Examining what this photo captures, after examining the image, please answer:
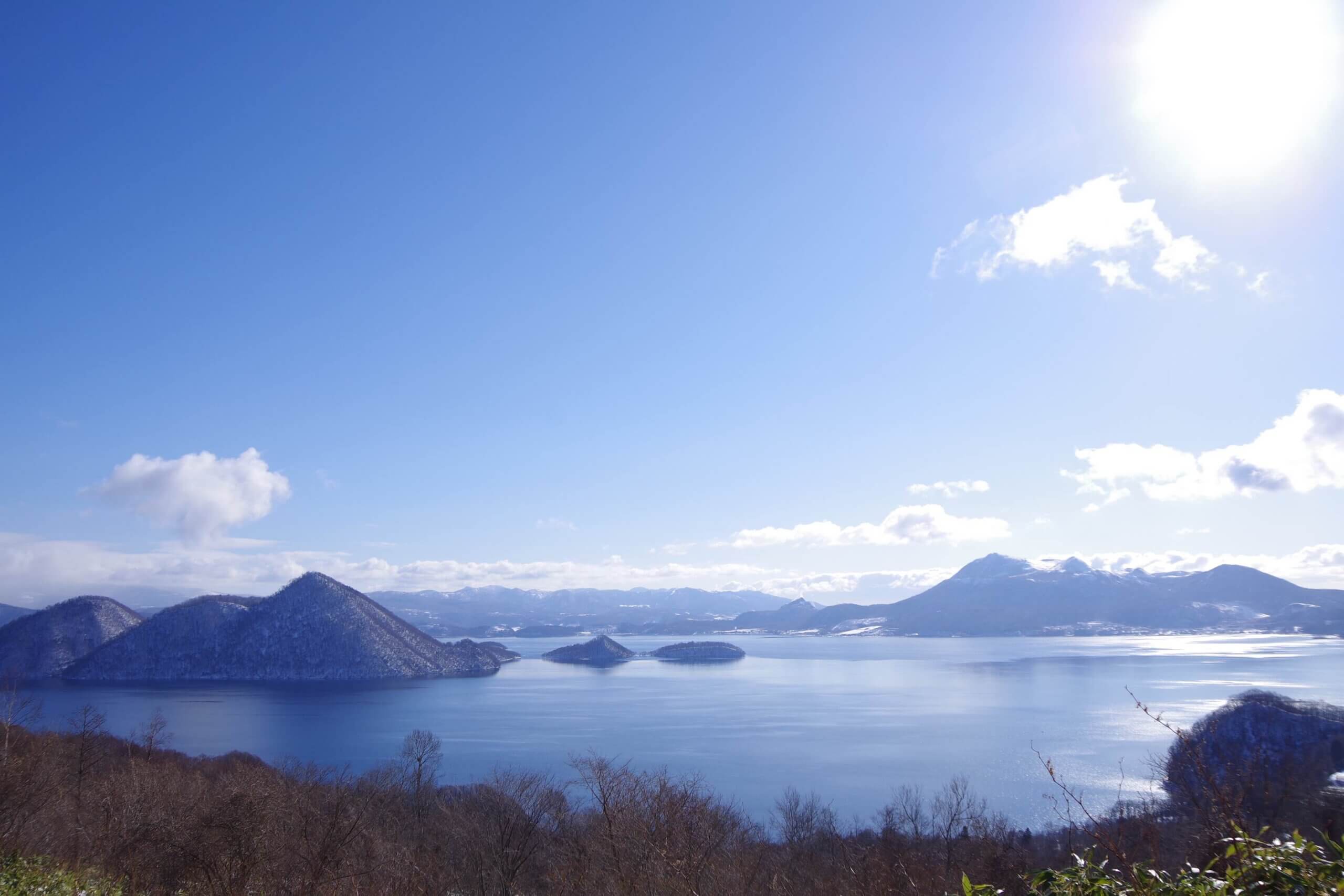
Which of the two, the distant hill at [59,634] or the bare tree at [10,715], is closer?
the bare tree at [10,715]

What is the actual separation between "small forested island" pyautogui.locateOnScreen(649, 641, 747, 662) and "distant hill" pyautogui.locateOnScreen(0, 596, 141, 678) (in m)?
80.1

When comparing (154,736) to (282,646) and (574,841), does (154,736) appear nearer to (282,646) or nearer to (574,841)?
(574,841)

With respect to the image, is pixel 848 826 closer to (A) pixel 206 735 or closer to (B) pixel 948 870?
(B) pixel 948 870

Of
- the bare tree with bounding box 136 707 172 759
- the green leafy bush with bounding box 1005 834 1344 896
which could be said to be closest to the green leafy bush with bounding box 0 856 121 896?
the green leafy bush with bounding box 1005 834 1344 896

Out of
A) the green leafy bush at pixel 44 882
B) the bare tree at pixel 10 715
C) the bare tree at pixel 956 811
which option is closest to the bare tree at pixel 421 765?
the bare tree at pixel 10 715

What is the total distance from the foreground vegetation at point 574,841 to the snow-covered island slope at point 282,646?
236ft

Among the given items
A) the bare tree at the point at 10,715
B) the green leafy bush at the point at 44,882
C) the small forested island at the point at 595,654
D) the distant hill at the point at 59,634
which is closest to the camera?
the green leafy bush at the point at 44,882

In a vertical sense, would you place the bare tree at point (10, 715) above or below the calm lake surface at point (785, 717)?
above

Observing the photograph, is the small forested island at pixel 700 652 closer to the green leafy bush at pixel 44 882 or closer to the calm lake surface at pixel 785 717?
the calm lake surface at pixel 785 717

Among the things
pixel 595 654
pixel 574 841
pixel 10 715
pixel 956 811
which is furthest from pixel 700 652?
pixel 10 715

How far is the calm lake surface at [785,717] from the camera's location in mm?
39094

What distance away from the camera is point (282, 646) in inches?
3812

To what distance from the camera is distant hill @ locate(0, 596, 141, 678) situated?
92062 mm

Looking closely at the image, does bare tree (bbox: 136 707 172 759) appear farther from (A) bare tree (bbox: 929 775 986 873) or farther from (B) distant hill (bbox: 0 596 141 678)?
(B) distant hill (bbox: 0 596 141 678)
